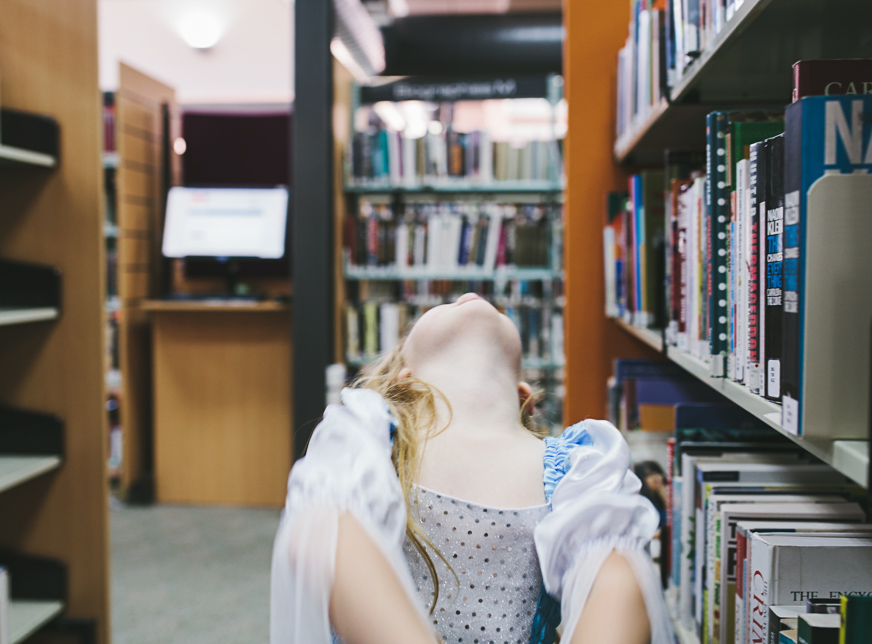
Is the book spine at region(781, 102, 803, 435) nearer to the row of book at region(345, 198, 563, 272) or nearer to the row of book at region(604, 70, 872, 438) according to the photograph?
the row of book at region(604, 70, 872, 438)

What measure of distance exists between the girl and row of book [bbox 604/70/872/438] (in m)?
0.21

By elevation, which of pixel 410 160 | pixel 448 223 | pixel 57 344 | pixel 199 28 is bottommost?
pixel 57 344

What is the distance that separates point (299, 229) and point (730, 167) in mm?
2230

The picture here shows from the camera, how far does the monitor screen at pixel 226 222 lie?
11.6ft

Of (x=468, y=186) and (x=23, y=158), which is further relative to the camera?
(x=468, y=186)

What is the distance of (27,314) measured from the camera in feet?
5.80

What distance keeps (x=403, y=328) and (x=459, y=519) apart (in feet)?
8.65

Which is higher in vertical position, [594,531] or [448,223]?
[448,223]

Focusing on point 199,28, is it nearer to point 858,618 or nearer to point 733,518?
point 733,518

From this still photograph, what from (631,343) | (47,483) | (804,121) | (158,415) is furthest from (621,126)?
(158,415)

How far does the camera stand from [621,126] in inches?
75.0

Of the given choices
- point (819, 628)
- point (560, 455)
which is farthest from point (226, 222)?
point (819, 628)

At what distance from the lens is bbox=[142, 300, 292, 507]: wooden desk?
3.55 m

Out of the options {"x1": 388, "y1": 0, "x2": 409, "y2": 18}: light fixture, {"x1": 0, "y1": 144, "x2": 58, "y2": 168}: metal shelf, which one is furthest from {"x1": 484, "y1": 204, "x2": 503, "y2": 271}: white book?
{"x1": 388, "y1": 0, "x2": 409, "y2": 18}: light fixture
